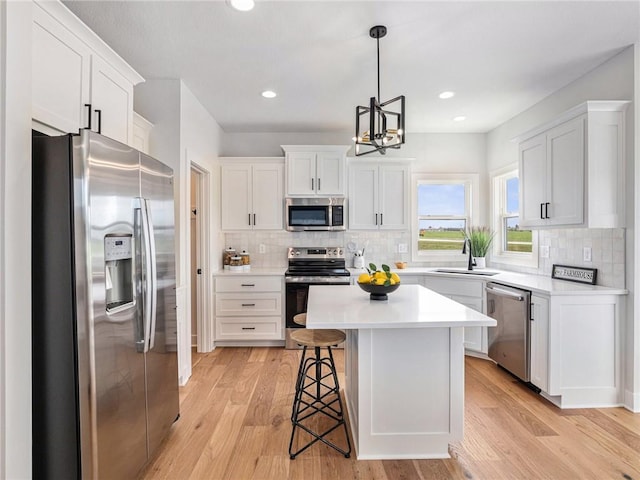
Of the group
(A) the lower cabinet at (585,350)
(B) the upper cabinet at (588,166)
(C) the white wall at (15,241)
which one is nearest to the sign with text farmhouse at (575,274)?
(A) the lower cabinet at (585,350)

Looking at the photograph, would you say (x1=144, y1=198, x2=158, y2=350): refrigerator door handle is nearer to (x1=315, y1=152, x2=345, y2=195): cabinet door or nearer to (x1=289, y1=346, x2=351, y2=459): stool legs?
(x1=289, y1=346, x2=351, y2=459): stool legs

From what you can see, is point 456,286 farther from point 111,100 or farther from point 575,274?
point 111,100

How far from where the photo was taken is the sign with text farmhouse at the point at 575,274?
2824 millimetres

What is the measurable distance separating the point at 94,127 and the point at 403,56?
2253 millimetres

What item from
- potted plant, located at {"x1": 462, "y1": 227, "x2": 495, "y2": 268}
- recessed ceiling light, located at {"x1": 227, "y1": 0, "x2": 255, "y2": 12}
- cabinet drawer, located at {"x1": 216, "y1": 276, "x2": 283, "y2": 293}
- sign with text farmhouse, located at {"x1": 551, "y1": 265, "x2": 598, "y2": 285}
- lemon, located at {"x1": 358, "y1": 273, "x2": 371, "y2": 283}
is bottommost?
cabinet drawer, located at {"x1": 216, "y1": 276, "x2": 283, "y2": 293}

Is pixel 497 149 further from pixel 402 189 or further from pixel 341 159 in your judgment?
pixel 341 159

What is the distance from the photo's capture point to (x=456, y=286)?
12.6 ft

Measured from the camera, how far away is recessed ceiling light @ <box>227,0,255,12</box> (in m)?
2.00

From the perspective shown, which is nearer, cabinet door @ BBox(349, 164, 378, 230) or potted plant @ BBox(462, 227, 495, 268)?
potted plant @ BBox(462, 227, 495, 268)

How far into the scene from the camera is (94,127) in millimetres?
2020

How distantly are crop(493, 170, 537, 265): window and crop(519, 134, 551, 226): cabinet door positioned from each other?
→ 2.30ft

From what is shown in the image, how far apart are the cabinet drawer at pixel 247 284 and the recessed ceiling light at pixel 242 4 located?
8.97 ft

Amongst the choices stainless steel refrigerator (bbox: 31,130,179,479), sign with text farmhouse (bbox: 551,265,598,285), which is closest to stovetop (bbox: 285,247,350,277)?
sign with text farmhouse (bbox: 551,265,598,285)

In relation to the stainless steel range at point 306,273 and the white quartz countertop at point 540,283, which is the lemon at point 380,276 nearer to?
the white quartz countertop at point 540,283
